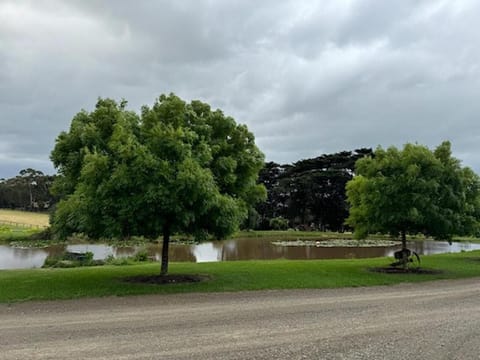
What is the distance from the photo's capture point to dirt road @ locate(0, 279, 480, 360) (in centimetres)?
741

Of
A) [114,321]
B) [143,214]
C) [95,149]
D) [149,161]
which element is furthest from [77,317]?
[95,149]

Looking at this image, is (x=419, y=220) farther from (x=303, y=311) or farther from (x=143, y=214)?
(x=143, y=214)

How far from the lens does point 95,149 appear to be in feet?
46.9

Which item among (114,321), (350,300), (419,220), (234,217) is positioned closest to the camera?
(114,321)

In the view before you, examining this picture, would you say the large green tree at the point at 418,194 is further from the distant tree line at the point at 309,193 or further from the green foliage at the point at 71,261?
the distant tree line at the point at 309,193

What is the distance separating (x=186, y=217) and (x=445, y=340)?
793cm

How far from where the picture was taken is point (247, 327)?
9141mm

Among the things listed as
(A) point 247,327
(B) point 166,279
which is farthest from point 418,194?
(A) point 247,327

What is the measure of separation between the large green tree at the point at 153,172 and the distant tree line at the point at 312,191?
49.6 m

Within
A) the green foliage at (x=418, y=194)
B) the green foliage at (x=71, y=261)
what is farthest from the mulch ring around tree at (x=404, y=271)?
the green foliage at (x=71, y=261)

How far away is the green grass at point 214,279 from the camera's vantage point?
13.4 metres

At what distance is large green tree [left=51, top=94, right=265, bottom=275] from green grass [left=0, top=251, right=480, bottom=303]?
1742 mm

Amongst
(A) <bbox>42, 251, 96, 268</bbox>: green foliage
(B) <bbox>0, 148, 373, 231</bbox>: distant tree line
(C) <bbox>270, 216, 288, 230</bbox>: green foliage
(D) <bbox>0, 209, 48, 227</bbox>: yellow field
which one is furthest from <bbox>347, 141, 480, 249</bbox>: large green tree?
(D) <bbox>0, 209, 48, 227</bbox>: yellow field

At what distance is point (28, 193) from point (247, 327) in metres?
117
